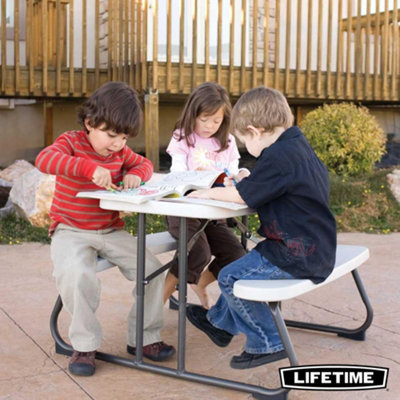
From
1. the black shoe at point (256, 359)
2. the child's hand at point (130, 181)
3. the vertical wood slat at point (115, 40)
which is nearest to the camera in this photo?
the black shoe at point (256, 359)

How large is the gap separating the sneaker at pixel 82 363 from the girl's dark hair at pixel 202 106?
122 centimetres

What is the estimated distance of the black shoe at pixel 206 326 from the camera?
3.07 meters

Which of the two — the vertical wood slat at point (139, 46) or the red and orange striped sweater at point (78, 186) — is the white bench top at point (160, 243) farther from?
the vertical wood slat at point (139, 46)

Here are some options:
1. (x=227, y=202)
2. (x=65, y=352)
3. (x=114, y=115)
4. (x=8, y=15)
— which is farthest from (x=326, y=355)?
(x=8, y=15)

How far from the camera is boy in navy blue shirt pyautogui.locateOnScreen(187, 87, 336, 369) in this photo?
2.60 m

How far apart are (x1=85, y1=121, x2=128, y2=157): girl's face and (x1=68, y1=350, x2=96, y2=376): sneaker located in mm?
843

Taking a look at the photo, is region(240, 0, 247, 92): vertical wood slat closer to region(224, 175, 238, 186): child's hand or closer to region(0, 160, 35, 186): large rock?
region(0, 160, 35, 186): large rock

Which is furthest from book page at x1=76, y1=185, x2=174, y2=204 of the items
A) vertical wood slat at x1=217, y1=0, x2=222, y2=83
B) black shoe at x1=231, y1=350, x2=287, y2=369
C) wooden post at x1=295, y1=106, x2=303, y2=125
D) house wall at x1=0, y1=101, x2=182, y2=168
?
wooden post at x1=295, y1=106, x2=303, y2=125

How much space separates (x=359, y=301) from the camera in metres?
3.93

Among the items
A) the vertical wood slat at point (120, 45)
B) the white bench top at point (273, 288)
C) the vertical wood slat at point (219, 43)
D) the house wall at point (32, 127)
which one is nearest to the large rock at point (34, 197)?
the vertical wood slat at point (120, 45)

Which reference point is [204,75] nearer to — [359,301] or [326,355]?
[359,301]

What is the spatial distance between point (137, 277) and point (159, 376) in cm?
40

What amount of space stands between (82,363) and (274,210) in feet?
3.18

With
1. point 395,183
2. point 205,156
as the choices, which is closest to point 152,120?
point 395,183
